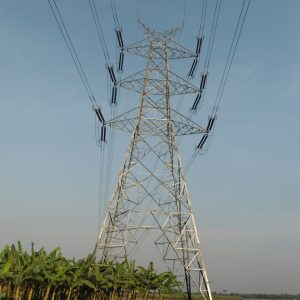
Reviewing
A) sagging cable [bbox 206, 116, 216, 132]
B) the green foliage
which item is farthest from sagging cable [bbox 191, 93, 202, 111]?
the green foliage

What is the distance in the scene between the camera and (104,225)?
96.0 feet

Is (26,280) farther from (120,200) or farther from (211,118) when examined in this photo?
(211,118)

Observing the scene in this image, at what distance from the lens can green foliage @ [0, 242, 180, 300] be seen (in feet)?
88.3

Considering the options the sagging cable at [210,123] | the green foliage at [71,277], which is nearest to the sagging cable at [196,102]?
the sagging cable at [210,123]

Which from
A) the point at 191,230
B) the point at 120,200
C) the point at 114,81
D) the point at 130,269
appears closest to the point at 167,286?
the point at 130,269

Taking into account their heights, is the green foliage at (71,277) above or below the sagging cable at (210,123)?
below

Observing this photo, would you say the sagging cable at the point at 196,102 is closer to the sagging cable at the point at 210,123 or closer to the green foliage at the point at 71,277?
the sagging cable at the point at 210,123

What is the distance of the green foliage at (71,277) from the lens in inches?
1060

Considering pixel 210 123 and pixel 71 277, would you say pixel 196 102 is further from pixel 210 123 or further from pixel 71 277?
pixel 71 277

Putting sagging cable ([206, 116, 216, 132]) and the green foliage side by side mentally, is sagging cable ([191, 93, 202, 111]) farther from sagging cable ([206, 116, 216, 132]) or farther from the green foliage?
the green foliage

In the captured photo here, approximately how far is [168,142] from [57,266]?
11.8m

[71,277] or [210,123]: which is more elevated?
[210,123]

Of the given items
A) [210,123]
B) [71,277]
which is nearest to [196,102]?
[210,123]

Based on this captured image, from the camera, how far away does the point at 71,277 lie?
1109 inches
